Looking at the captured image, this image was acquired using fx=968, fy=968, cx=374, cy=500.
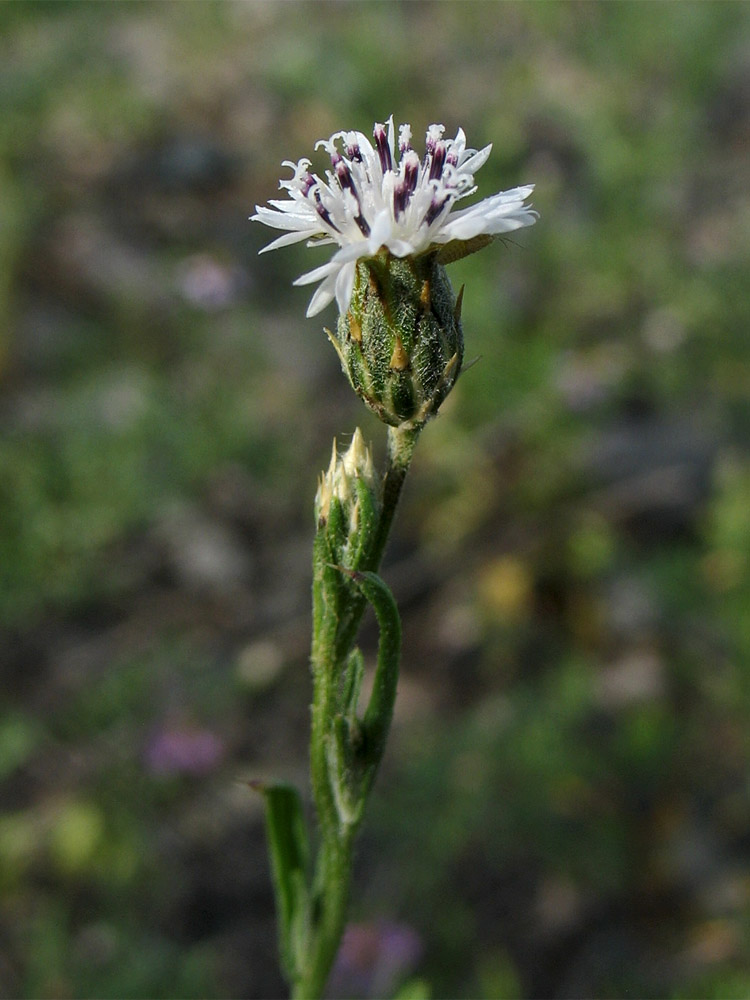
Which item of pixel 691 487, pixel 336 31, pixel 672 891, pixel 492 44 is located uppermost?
pixel 336 31

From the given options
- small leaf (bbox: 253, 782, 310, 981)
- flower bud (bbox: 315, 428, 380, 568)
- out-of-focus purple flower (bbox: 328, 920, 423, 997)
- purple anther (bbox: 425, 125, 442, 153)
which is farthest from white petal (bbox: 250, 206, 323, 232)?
out-of-focus purple flower (bbox: 328, 920, 423, 997)

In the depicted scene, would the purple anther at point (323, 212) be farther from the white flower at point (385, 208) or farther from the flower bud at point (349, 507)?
the flower bud at point (349, 507)

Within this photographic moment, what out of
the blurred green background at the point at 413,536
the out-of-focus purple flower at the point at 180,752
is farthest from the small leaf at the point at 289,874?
the out-of-focus purple flower at the point at 180,752

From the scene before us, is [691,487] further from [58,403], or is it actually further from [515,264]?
[58,403]

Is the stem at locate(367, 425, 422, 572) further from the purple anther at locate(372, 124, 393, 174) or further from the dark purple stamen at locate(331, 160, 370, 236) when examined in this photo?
the purple anther at locate(372, 124, 393, 174)

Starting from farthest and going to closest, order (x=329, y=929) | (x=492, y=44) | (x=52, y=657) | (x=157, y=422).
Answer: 1. (x=492, y=44)
2. (x=157, y=422)
3. (x=52, y=657)
4. (x=329, y=929)

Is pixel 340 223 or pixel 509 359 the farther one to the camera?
pixel 509 359

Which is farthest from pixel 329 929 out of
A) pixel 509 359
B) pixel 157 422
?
pixel 509 359
